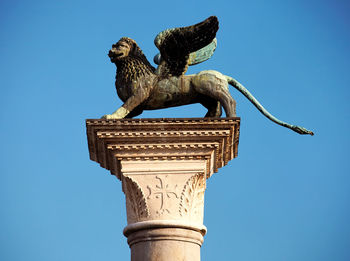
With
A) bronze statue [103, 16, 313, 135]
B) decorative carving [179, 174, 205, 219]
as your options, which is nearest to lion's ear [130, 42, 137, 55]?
bronze statue [103, 16, 313, 135]

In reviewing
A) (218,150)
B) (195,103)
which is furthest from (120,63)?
(218,150)

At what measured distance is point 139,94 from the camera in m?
9.31


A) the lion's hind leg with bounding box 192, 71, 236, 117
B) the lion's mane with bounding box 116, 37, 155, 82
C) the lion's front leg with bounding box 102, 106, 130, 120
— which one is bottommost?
the lion's front leg with bounding box 102, 106, 130, 120

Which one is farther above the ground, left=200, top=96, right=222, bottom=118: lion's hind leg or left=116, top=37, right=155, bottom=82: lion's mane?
left=116, top=37, right=155, bottom=82: lion's mane

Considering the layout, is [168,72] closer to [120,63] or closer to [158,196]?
[120,63]

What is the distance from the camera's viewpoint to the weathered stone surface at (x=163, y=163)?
841 centimetres

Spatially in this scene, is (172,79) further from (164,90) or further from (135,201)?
(135,201)

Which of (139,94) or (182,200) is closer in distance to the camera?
(182,200)

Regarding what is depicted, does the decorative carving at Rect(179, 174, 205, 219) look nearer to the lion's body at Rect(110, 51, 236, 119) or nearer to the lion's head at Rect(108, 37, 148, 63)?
the lion's body at Rect(110, 51, 236, 119)

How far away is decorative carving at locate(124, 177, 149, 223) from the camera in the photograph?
845 centimetres

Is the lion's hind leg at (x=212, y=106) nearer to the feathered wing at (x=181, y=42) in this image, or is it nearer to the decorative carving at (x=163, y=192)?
the feathered wing at (x=181, y=42)

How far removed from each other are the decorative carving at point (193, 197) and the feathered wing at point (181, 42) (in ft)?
6.11

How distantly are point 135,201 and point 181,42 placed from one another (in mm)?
2592

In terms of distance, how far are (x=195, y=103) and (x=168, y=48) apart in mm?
982
